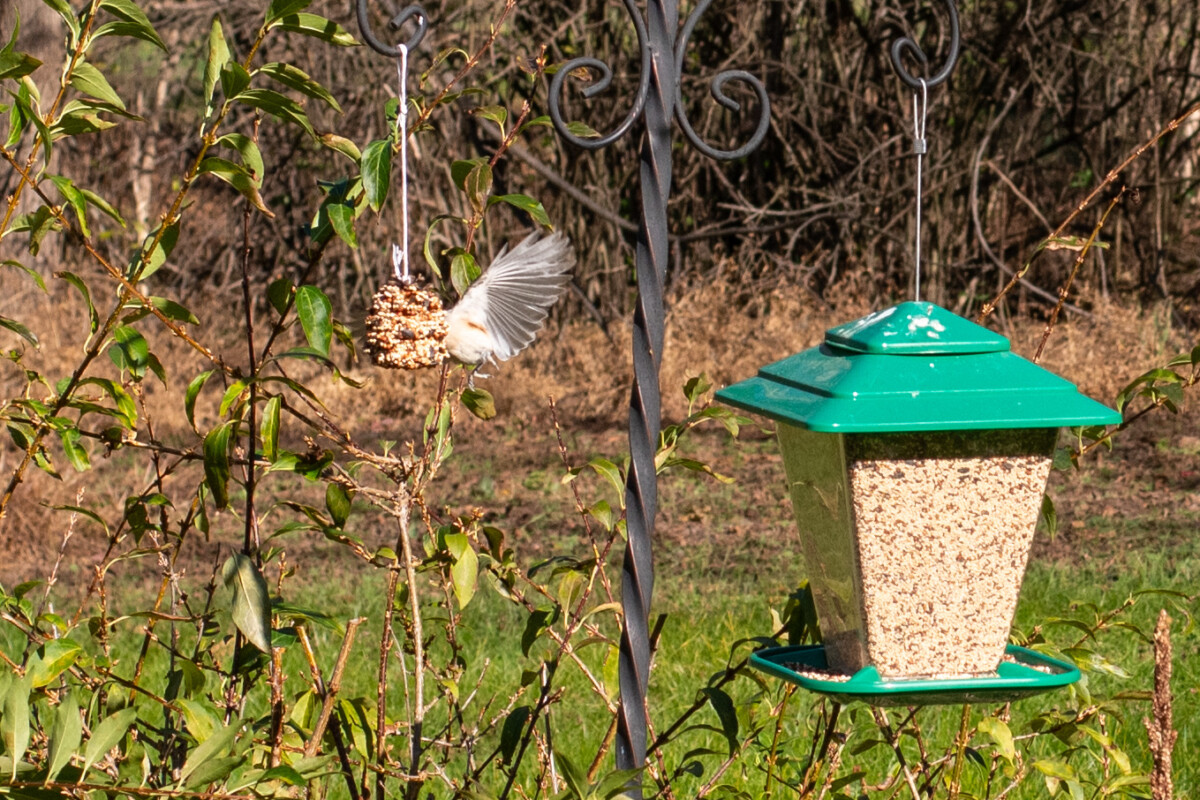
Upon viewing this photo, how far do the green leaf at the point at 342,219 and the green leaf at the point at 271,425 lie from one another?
225 millimetres

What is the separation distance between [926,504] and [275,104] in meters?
1.00

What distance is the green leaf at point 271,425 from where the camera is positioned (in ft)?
5.74

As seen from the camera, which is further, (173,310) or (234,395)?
(173,310)

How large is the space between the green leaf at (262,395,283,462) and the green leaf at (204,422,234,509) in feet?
0.21

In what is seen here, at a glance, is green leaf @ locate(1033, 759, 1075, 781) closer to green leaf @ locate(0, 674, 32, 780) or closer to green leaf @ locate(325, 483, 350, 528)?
green leaf @ locate(325, 483, 350, 528)

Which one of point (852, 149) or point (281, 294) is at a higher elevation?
point (852, 149)

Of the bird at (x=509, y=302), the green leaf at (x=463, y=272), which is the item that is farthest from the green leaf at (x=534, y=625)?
the green leaf at (x=463, y=272)

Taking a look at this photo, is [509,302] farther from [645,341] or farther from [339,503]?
[339,503]

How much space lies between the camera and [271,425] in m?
1.77

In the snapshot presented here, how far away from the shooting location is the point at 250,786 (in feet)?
5.53

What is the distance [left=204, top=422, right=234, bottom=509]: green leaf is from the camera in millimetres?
1686

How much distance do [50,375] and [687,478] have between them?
3.92 metres

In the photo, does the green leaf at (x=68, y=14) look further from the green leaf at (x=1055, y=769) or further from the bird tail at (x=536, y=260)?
the green leaf at (x=1055, y=769)

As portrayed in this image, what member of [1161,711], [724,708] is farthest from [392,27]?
[1161,711]
